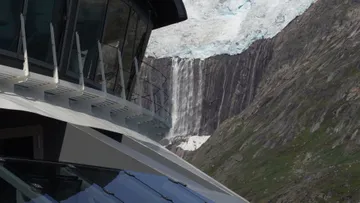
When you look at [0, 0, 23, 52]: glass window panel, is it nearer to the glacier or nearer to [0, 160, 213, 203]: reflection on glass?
[0, 160, 213, 203]: reflection on glass

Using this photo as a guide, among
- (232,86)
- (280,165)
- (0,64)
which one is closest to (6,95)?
(0,64)

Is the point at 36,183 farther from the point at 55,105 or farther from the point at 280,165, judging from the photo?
the point at 280,165

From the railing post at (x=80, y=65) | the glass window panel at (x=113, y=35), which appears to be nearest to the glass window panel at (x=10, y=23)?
the railing post at (x=80, y=65)

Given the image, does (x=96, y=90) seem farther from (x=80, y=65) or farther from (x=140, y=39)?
(x=140, y=39)

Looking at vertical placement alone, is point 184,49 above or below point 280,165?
above

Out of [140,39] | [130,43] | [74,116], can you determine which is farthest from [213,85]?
[74,116]

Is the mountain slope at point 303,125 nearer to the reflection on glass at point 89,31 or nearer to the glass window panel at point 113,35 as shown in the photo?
the glass window panel at point 113,35
